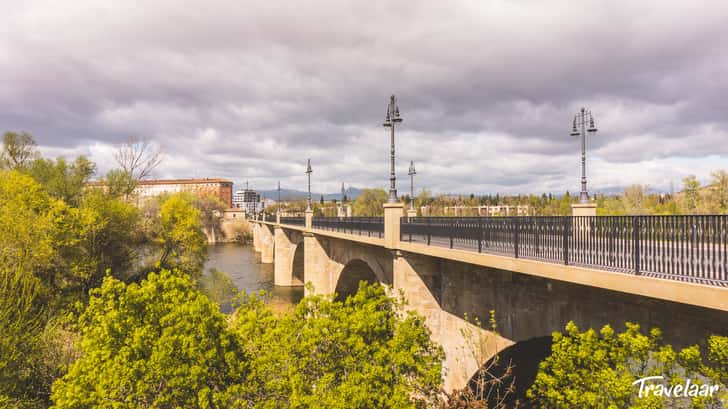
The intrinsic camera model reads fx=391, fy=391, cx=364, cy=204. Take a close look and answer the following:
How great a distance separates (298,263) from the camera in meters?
47.2

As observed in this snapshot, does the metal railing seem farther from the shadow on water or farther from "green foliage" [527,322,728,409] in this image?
"green foliage" [527,322,728,409]

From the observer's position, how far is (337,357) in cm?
1062

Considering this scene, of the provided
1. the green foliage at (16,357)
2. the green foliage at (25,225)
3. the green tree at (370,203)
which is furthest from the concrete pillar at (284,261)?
the green tree at (370,203)

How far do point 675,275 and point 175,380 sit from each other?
410 inches

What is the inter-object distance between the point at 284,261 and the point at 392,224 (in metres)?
34.0

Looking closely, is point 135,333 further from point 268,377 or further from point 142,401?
point 268,377

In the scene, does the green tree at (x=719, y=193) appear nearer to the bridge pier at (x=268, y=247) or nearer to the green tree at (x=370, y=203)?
the bridge pier at (x=268, y=247)

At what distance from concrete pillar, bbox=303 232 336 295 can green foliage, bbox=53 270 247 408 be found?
20.4 metres

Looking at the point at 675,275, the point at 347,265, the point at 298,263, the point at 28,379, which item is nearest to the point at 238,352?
the point at 28,379

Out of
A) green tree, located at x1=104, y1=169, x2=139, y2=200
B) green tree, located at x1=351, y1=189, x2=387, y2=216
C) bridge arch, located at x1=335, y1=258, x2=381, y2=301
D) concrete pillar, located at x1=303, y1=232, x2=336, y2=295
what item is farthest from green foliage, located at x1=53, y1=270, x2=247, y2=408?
green tree, located at x1=351, y1=189, x2=387, y2=216

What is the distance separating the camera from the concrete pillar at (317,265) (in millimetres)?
31656

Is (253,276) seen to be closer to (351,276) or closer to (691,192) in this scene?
(351,276)

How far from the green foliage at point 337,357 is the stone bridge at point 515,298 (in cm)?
141

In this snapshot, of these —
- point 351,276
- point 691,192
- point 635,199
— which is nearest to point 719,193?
point 691,192
